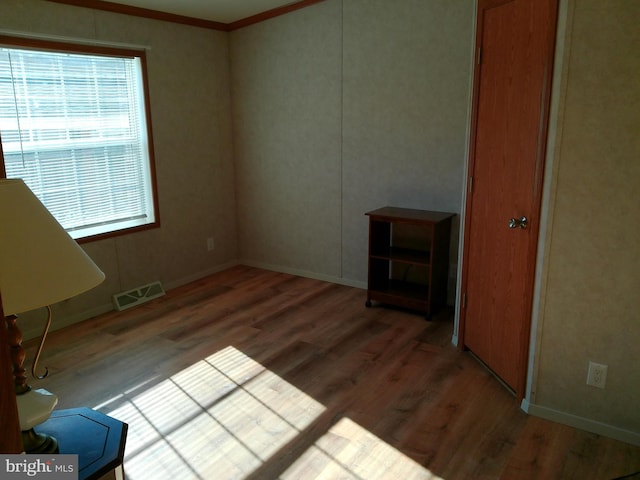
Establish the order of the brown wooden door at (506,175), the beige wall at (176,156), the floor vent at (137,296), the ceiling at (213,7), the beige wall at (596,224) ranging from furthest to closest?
the floor vent at (137,296) < the ceiling at (213,7) < the beige wall at (176,156) < the brown wooden door at (506,175) < the beige wall at (596,224)

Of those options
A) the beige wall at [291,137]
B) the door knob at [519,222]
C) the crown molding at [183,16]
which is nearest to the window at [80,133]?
the crown molding at [183,16]

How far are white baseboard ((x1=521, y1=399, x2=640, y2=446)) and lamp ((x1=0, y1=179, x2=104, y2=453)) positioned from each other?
225 centimetres

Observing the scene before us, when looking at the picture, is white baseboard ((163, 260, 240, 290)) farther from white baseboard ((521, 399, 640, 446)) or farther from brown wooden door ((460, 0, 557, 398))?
white baseboard ((521, 399, 640, 446))

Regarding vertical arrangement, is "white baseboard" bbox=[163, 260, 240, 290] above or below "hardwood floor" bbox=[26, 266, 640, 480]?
above

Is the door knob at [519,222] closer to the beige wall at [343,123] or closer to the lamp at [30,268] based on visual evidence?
the beige wall at [343,123]

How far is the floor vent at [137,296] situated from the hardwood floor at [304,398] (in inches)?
3.5

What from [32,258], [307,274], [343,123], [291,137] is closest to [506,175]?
[343,123]

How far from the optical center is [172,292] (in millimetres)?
4609

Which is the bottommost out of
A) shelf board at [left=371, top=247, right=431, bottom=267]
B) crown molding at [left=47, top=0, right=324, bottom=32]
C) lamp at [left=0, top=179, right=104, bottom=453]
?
shelf board at [left=371, top=247, right=431, bottom=267]

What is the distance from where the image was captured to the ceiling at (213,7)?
4023 mm

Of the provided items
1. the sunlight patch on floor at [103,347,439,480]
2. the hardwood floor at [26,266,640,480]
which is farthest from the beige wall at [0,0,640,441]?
the sunlight patch on floor at [103,347,439,480]

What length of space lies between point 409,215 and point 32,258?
3030 millimetres

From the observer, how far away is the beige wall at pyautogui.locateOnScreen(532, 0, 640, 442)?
214 cm

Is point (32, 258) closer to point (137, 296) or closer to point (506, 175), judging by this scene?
point (506, 175)
